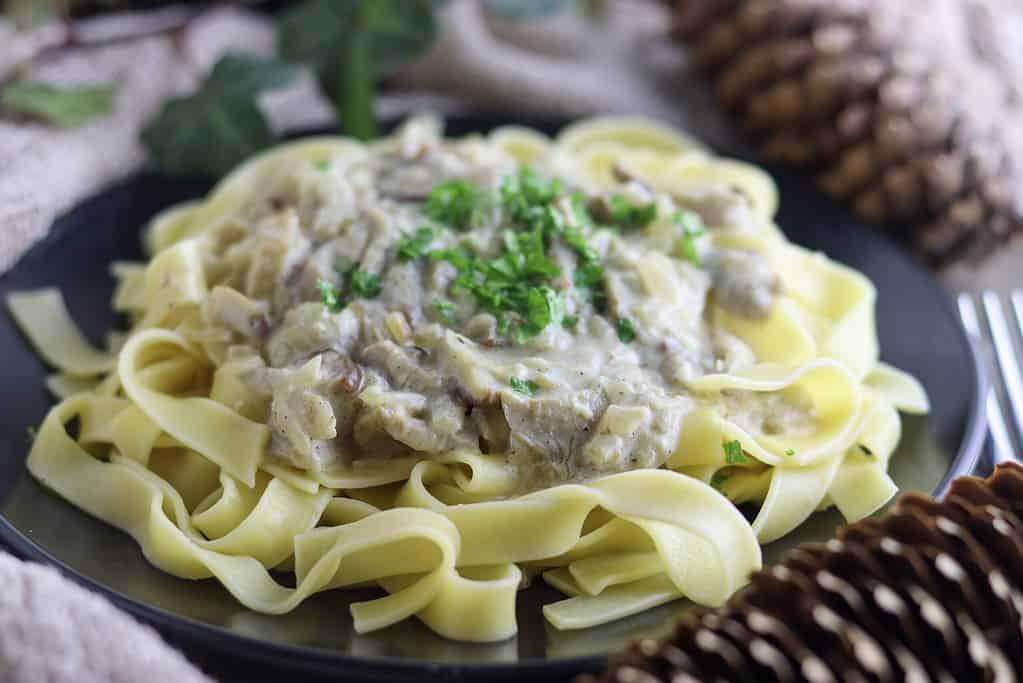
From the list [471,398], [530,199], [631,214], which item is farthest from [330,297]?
[631,214]

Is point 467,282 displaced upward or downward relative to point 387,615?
upward

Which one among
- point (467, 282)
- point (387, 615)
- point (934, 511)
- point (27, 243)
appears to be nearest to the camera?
point (934, 511)

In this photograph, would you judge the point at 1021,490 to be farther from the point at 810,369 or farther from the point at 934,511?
the point at 810,369

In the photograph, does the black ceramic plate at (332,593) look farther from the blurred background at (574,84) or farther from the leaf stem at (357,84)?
the leaf stem at (357,84)

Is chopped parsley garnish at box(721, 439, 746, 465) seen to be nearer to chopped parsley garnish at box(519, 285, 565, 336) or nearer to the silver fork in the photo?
chopped parsley garnish at box(519, 285, 565, 336)

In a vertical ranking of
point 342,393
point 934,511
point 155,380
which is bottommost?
point 155,380

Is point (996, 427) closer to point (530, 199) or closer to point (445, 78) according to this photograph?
point (530, 199)

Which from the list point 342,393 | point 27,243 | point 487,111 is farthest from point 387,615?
point 487,111
